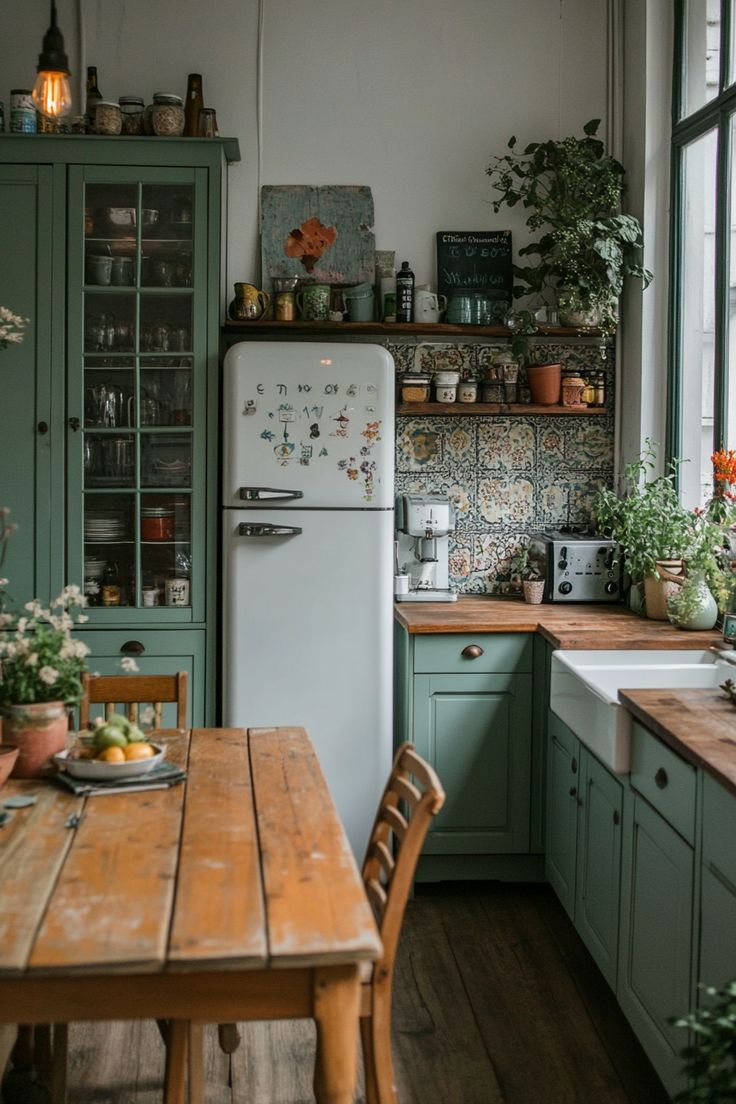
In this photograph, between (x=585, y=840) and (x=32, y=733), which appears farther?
(x=585, y=840)

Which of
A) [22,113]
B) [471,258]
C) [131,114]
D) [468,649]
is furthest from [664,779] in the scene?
[22,113]

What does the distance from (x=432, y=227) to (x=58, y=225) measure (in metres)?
1.38

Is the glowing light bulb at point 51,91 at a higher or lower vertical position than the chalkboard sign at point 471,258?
lower

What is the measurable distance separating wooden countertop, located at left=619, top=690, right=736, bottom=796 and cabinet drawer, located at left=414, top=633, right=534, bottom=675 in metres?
0.98

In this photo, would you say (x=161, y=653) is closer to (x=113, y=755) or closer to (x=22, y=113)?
(x=113, y=755)

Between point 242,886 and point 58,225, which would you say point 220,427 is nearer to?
point 58,225

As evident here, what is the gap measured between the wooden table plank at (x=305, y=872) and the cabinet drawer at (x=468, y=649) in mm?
1220

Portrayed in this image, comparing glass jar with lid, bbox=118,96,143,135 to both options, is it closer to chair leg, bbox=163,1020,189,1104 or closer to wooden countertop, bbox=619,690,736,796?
wooden countertop, bbox=619,690,736,796

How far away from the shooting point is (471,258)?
4.43 m

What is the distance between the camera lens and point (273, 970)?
5.64 ft

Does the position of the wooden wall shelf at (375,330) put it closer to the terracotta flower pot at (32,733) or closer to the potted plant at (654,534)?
the potted plant at (654,534)

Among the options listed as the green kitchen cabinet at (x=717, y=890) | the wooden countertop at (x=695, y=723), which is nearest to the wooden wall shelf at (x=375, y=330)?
the wooden countertop at (x=695, y=723)

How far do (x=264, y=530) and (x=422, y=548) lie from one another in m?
0.68

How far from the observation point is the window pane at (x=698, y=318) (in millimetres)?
4031
